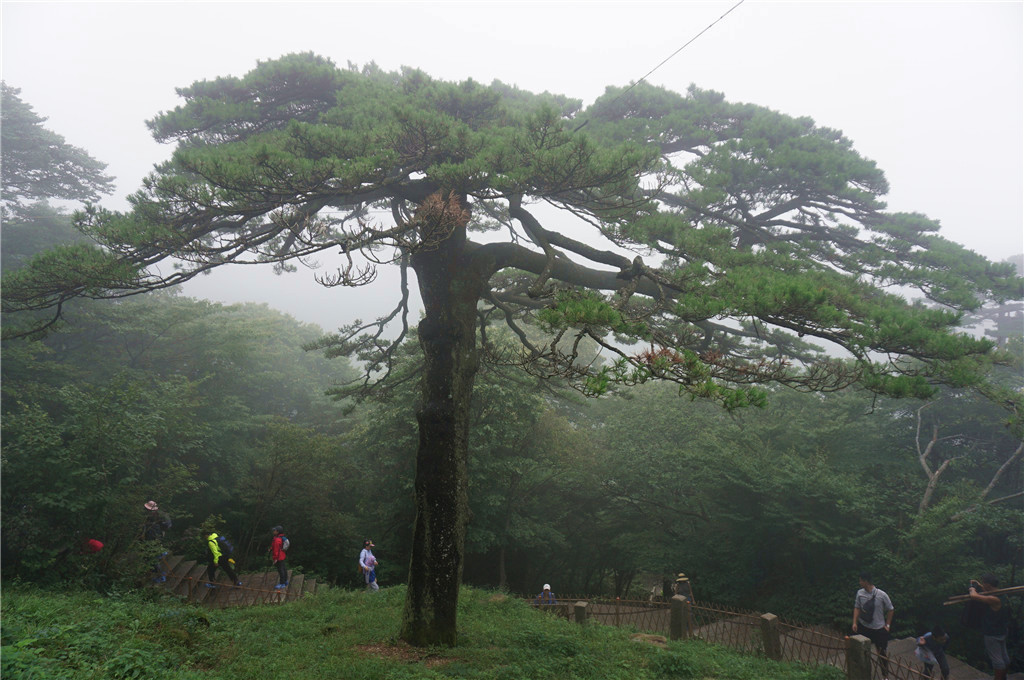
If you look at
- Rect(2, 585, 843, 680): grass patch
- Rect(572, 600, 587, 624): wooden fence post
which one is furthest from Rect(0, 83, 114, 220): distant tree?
Rect(572, 600, 587, 624): wooden fence post

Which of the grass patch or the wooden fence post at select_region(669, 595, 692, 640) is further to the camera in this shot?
the wooden fence post at select_region(669, 595, 692, 640)

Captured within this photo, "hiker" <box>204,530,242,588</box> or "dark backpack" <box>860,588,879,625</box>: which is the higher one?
"dark backpack" <box>860,588,879,625</box>

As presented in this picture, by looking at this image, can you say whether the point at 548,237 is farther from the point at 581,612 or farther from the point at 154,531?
the point at 154,531

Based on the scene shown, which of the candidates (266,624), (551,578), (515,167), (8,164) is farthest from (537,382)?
(8,164)

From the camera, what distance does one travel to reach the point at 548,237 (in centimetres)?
815

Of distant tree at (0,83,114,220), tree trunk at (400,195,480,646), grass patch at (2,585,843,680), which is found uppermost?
distant tree at (0,83,114,220)

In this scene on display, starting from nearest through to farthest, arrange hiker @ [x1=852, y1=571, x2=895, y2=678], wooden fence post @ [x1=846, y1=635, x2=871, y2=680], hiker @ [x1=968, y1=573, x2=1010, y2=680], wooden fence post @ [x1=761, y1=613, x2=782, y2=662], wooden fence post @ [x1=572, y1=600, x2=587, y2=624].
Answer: wooden fence post @ [x1=846, y1=635, x2=871, y2=680], hiker @ [x1=968, y1=573, x2=1010, y2=680], hiker @ [x1=852, y1=571, x2=895, y2=678], wooden fence post @ [x1=761, y1=613, x2=782, y2=662], wooden fence post @ [x1=572, y1=600, x2=587, y2=624]

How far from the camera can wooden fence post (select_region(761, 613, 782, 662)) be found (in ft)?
24.6

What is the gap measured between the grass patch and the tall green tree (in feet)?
3.00

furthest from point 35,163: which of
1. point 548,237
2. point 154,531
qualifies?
point 548,237

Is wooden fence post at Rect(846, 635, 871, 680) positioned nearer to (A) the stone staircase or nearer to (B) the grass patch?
(B) the grass patch

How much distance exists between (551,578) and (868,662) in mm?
12663

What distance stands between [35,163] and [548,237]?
24.1m

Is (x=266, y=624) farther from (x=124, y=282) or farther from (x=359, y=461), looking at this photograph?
(x=359, y=461)
